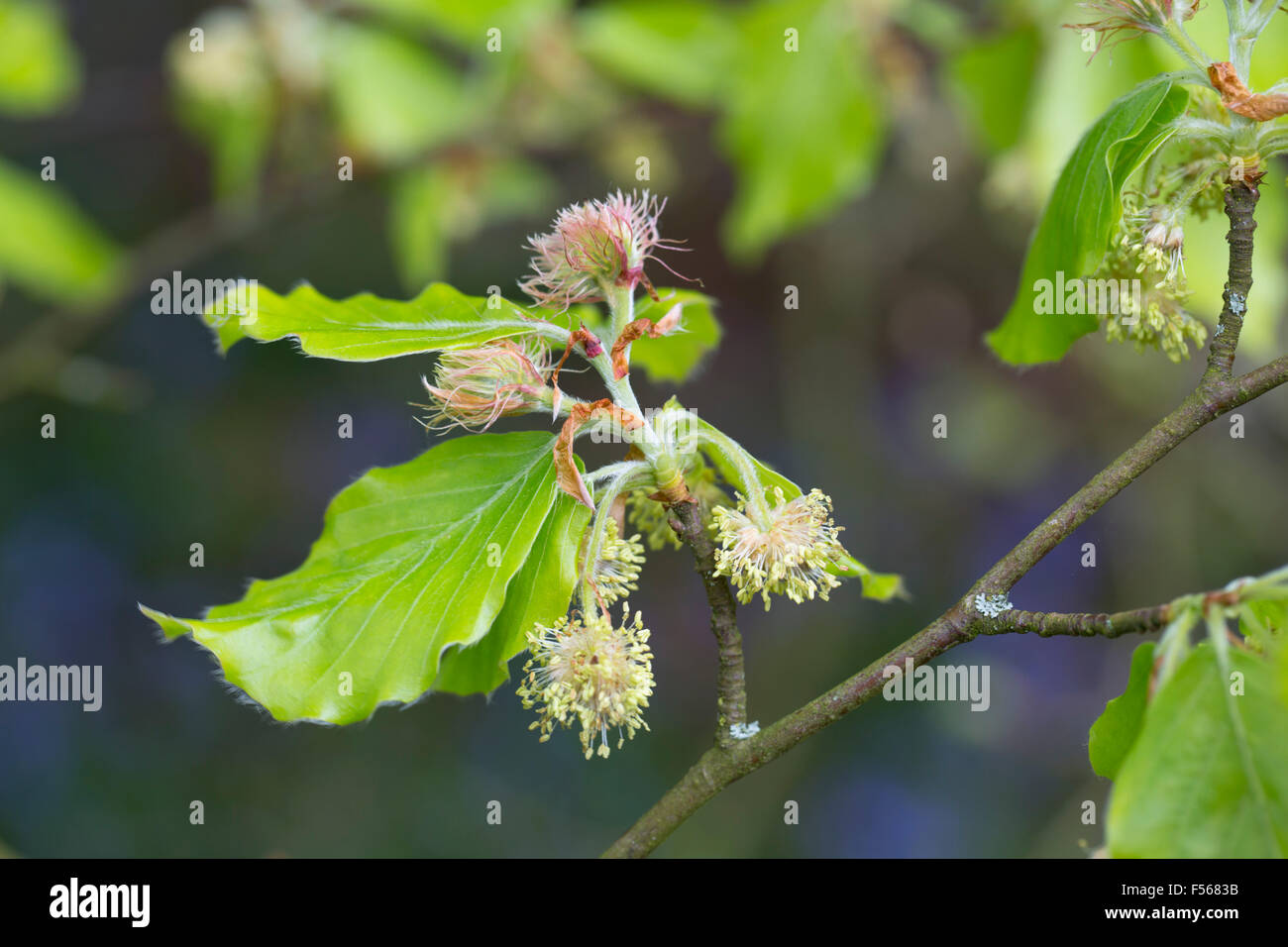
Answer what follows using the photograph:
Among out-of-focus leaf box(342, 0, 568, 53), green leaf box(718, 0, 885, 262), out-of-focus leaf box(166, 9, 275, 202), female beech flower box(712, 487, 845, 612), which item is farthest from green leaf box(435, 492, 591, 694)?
out-of-focus leaf box(166, 9, 275, 202)

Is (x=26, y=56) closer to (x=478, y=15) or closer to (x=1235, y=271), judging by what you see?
(x=478, y=15)

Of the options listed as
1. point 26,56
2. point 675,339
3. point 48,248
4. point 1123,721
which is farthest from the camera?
point 48,248

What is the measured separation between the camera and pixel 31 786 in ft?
11.4

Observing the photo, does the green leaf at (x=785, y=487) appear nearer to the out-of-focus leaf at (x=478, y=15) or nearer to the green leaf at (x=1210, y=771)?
the green leaf at (x=1210, y=771)

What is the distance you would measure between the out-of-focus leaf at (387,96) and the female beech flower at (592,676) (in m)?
1.61

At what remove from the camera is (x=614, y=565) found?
2.94ft

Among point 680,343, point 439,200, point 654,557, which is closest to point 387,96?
point 439,200

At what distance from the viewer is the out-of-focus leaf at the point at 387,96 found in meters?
2.17

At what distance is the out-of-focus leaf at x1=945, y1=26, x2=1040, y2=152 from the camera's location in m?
1.78

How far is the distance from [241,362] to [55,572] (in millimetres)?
980

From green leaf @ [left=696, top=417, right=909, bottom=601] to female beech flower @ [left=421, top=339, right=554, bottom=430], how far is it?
0.47 ft

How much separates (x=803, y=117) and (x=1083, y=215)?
124cm

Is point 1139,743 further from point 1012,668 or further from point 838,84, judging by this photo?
point 1012,668
